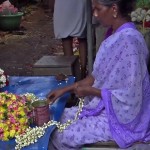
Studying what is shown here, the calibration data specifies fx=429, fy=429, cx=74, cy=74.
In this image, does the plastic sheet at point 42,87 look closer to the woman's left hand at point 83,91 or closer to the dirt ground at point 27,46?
the woman's left hand at point 83,91

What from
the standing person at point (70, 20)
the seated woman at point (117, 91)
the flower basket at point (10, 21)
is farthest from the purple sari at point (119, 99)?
the flower basket at point (10, 21)

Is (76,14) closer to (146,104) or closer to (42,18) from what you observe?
(146,104)

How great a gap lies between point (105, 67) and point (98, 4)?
0.43 m

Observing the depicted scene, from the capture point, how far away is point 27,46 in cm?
880

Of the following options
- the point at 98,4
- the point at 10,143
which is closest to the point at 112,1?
the point at 98,4

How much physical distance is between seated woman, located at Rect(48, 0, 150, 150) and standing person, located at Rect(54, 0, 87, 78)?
7.92 feet

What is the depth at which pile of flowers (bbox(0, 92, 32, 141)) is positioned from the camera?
2.78m


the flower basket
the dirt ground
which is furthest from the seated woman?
the flower basket

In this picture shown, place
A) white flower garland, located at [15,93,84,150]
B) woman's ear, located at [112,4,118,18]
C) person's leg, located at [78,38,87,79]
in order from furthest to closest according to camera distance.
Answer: person's leg, located at [78,38,87,79], woman's ear, located at [112,4,118,18], white flower garland, located at [15,93,84,150]

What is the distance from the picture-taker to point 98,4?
2932 millimetres

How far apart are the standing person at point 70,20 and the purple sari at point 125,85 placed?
2.47 meters

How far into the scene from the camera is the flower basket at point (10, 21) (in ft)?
32.4

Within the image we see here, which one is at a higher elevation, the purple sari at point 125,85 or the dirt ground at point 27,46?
the purple sari at point 125,85

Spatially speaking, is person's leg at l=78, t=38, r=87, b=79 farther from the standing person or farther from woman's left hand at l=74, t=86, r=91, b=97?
woman's left hand at l=74, t=86, r=91, b=97
